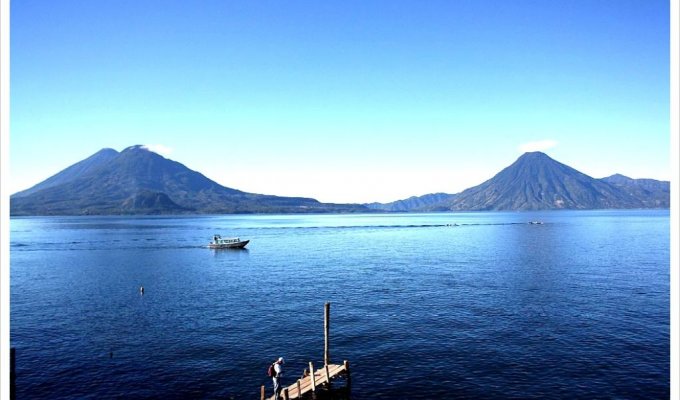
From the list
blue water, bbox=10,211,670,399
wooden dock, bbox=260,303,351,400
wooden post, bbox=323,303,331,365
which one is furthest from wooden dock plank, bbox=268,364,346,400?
blue water, bbox=10,211,670,399

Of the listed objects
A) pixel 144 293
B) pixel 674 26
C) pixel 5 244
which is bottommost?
pixel 144 293

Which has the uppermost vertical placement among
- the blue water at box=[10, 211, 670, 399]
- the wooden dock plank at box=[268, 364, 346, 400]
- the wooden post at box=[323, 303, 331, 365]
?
the wooden post at box=[323, 303, 331, 365]

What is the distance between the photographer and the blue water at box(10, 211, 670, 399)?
34.8 metres

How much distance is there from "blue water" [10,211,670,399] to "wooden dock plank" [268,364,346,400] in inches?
97.6

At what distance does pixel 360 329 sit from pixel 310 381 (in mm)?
16132

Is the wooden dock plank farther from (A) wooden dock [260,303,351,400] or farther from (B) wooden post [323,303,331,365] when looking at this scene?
(B) wooden post [323,303,331,365]

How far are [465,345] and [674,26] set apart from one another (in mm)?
35556

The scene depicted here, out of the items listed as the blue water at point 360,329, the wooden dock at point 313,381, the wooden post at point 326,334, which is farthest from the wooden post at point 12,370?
the wooden post at point 326,334

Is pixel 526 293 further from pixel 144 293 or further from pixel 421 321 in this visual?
pixel 144 293

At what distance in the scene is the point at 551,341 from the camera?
43.7 m

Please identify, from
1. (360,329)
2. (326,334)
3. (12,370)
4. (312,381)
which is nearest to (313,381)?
(312,381)

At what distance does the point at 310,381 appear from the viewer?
32844 millimetres

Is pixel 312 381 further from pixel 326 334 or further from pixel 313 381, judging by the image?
pixel 326 334

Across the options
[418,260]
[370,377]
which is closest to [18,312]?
[370,377]
